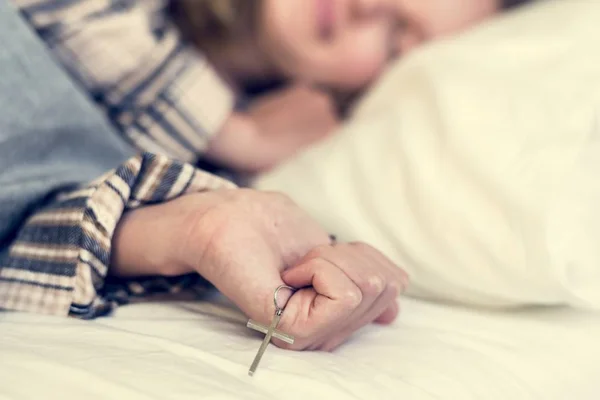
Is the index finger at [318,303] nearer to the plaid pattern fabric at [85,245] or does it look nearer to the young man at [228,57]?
the plaid pattern fabric at [85,245]

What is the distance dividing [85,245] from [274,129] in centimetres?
52

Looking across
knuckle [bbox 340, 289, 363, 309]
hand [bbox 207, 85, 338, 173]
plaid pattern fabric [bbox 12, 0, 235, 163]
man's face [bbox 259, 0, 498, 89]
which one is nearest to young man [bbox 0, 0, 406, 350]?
knuckle [bbox 340, 289, 363, 309]


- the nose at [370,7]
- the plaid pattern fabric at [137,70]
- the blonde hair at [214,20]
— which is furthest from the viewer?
the blonde hair at [214,20]

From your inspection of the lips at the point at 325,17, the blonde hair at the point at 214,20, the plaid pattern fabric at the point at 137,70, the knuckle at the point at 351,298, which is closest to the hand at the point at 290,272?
the knuckle at the point at 351,298

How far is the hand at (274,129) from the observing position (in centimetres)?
86

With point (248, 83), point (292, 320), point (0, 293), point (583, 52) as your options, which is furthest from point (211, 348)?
point (248, 83)

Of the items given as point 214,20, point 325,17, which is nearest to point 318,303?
point 325,17

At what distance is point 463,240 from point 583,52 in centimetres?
26

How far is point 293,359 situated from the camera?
39cm

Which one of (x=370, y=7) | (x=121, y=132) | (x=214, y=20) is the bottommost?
(x=121, y=132)

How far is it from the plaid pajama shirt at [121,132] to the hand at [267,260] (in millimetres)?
22

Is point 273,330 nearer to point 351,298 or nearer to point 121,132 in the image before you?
point 351,298

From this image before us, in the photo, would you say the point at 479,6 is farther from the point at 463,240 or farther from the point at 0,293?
the point at 0,293

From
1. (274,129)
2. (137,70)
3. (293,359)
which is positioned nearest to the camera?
(293,359)
